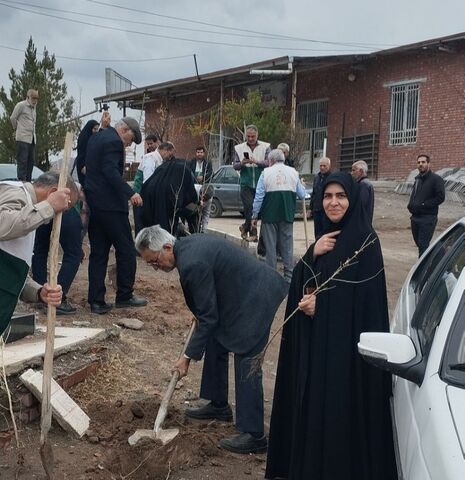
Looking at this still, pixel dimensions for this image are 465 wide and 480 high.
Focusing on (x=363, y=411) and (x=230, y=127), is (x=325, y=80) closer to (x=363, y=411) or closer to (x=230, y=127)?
(x=230, y=127)

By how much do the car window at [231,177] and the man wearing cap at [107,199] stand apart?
1243cm

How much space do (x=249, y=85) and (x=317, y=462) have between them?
25.1 metres

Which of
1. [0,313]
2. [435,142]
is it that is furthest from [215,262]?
[435,142]

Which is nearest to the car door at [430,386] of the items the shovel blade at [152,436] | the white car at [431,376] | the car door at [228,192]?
the white car at [431,376]

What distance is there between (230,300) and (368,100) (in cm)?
2014

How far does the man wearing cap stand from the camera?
6.48 metres

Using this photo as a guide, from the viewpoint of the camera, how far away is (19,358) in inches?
175

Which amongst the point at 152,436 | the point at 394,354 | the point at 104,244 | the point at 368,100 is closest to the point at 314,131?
the point at 368,100

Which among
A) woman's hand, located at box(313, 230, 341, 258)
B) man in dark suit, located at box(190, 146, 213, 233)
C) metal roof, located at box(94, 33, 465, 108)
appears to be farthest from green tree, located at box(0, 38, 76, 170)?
woman's hand, located at box(313, 230, 341, 258)

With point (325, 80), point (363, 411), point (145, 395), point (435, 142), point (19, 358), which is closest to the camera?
point (363, 411)

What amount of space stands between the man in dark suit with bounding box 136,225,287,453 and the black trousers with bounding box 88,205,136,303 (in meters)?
2.55

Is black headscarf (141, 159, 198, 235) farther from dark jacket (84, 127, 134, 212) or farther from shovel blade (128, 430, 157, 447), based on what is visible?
shovel blade (128, 430, 157, 447)

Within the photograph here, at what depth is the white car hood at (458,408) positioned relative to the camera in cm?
199

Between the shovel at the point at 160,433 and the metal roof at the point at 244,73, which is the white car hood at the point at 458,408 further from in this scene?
the metal roof at the point at 244,73
